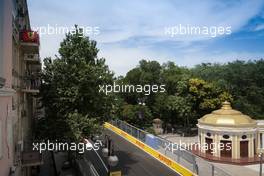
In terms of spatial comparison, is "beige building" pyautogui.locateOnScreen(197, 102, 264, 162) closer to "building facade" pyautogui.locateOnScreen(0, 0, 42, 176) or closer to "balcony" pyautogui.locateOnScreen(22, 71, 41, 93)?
"building facade" pyautogui.locateOnScreen(0, 0, 42, 176)

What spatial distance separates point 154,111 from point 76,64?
26793mm

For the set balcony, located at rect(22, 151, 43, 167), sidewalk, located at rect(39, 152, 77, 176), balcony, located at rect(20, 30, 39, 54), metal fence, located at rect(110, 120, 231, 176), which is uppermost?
balcony, located at rect(20, 30, 39, 54)

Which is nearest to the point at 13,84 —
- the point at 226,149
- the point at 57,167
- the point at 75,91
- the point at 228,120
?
the point at 75,91

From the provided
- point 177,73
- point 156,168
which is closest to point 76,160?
point 156,168

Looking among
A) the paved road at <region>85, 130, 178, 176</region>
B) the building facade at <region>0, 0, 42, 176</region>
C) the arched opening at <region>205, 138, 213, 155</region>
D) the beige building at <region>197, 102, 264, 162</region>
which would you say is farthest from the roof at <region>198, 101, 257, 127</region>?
the building facade at <region>0, 0, 42, 176</region>

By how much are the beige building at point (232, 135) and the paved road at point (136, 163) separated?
6822 mm

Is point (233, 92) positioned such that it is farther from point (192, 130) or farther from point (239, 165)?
point (239, 165)

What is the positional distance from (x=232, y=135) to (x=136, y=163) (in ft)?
32.6

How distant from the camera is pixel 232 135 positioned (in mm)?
30891

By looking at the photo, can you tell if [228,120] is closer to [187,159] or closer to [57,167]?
[187,159]

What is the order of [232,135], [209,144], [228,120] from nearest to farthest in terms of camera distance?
[232,135] < [228,120] < [209,144]

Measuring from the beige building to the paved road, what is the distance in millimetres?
6822

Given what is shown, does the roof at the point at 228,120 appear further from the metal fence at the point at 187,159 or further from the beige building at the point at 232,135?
the metal fence at the point at 187,159

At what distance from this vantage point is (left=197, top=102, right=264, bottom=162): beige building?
101 feet
